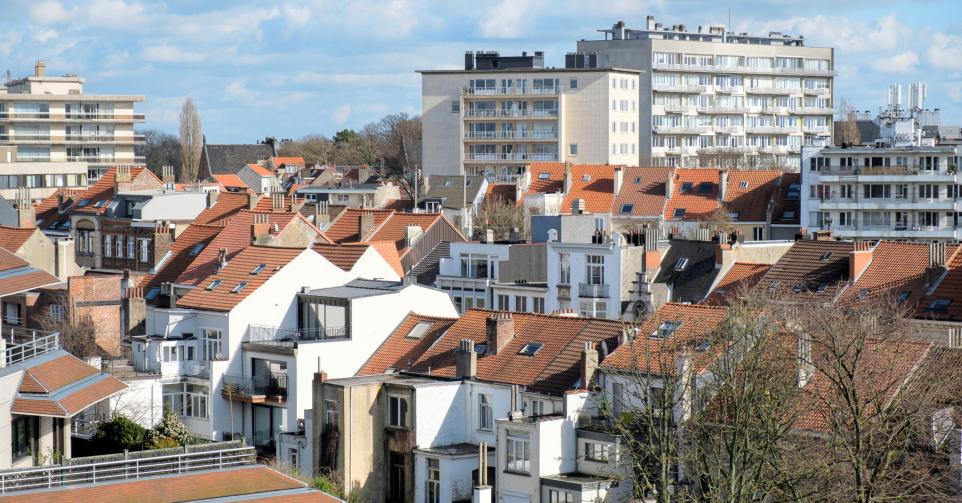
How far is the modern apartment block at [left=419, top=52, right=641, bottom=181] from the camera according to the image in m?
122

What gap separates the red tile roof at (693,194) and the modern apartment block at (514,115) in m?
24.5

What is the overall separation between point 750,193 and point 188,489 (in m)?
67.1

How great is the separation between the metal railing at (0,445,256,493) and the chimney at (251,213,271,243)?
3138cm

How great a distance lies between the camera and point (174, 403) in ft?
173

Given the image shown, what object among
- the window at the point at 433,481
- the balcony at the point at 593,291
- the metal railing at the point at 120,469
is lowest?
the window at the point at 433,481

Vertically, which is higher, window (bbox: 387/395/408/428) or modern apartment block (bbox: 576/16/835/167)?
modern apartment block (bbox: 576/16/835/167)

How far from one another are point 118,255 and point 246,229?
12215mm

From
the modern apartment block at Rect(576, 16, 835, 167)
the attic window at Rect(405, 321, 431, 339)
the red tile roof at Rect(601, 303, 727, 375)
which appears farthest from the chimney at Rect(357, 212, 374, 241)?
the modern apartment block at Rect(576, 16, 835, 167)

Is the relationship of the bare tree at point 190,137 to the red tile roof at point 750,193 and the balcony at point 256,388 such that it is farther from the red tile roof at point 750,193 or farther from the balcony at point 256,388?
the balcony at point 256,388

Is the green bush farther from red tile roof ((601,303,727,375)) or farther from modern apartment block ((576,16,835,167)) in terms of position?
modern apartment block ((576,16,835,167))

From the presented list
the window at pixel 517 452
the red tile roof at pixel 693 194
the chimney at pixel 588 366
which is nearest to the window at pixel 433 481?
the window at pixel 517 452

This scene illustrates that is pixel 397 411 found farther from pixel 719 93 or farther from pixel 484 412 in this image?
pixel 719 93

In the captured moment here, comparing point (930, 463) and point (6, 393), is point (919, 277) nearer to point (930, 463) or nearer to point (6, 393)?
point (930, 463)

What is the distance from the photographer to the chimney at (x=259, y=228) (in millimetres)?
64062
